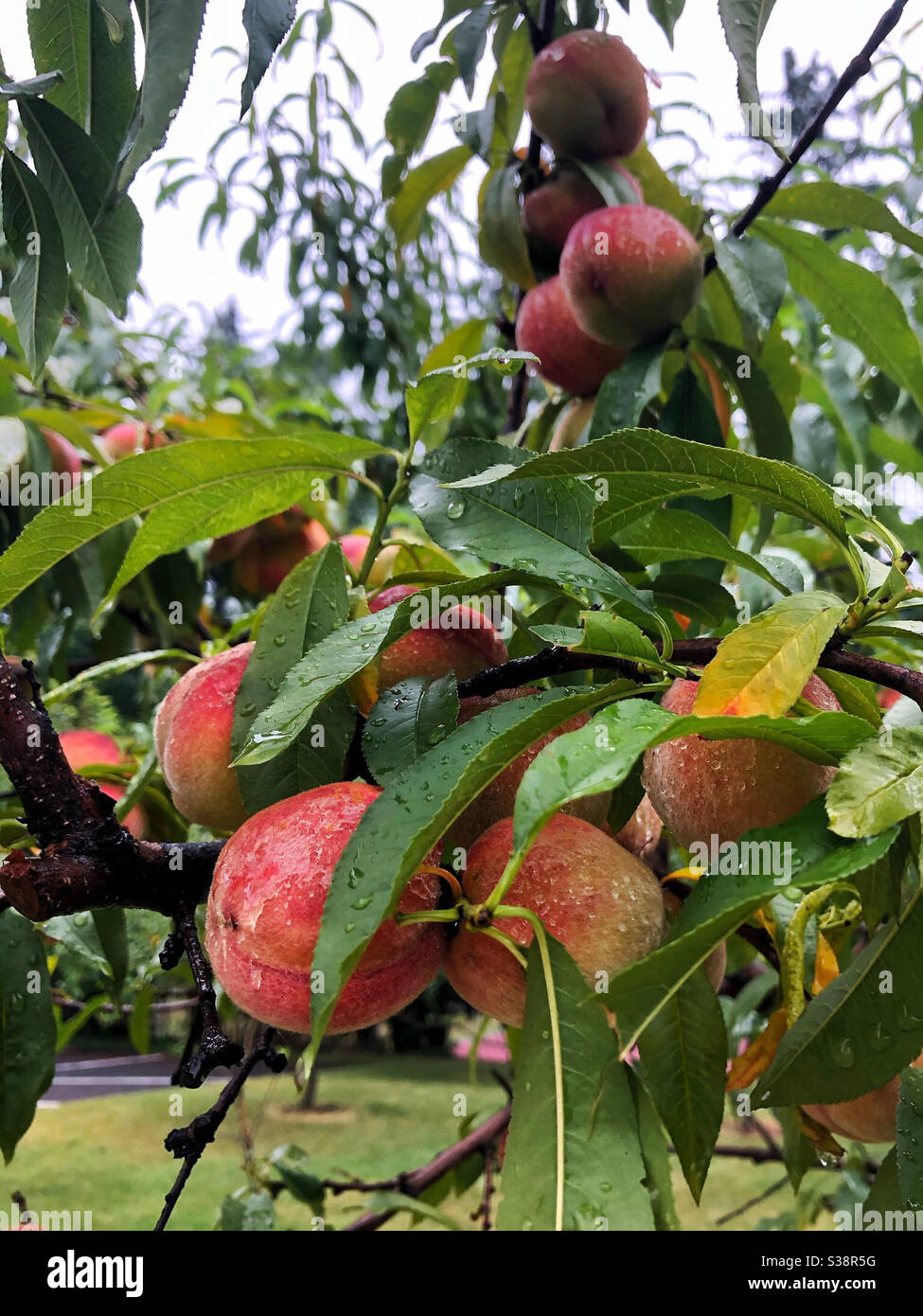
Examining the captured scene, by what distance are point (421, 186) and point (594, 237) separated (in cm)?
43

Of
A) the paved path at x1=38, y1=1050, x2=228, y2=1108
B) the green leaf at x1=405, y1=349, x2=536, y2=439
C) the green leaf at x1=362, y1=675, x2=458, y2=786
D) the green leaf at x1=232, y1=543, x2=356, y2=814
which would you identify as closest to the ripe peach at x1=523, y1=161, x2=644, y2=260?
the green leaf at x1=405, y1=349, x2=536, y2=439

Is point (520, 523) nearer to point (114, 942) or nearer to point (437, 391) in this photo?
point (437, 391)

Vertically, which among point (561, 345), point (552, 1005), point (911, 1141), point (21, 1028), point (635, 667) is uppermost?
point (561, 345)

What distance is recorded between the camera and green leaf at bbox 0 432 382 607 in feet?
1.86

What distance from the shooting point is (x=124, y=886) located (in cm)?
51

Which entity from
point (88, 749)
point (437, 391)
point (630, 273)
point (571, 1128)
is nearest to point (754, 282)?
point (630, 273)

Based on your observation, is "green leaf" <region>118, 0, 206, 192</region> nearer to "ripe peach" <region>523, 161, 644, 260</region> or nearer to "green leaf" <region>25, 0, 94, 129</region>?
"green leaf" <region>25, 0, 94, 129</region>

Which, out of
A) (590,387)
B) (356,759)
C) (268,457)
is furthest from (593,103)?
(356,759)

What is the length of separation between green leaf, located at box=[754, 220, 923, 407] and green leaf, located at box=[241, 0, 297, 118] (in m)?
0.60

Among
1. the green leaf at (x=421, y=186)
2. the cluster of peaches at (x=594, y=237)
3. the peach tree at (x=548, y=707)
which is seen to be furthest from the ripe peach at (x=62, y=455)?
the cluster of peaches at (x=594, y=237)

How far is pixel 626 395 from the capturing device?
811 mm

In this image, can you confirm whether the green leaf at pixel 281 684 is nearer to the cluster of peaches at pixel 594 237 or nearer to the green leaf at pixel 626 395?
the green leaf at pixel 626 395

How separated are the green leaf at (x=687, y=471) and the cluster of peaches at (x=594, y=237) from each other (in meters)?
0.40
